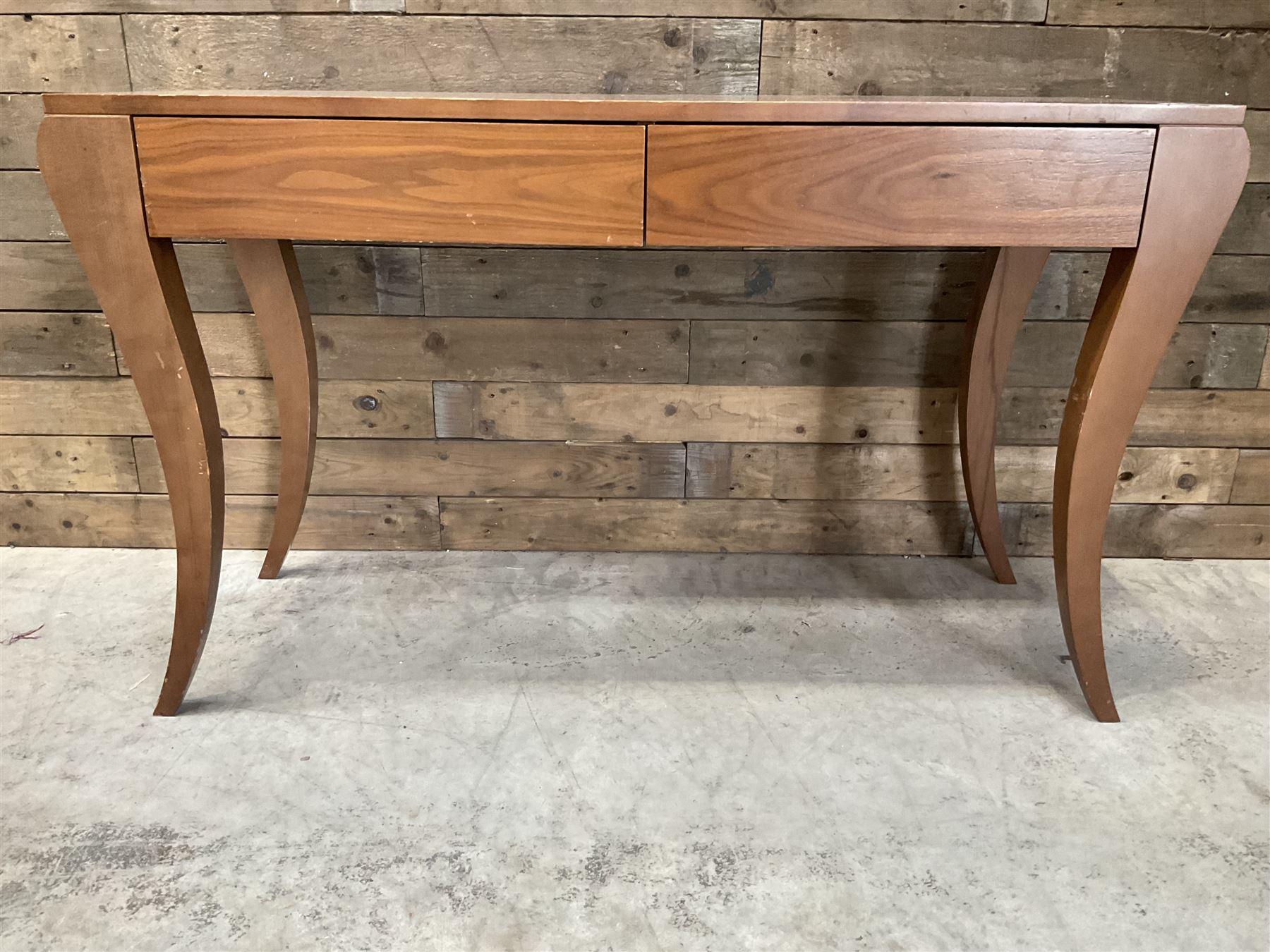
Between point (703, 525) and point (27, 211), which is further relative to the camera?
point (703, 525)

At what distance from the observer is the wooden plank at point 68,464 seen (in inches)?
64.4

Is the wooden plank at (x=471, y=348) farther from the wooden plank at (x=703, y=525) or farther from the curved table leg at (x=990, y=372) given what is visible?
A: the curved table leg at (x=990, y=372)

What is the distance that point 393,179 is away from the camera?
0.98m

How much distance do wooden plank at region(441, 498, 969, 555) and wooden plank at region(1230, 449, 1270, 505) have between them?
0.50 m

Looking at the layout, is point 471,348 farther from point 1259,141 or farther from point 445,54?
point 1259,141

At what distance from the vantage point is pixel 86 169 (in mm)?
991

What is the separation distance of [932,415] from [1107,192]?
2.13ft

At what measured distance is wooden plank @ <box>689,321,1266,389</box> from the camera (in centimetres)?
156

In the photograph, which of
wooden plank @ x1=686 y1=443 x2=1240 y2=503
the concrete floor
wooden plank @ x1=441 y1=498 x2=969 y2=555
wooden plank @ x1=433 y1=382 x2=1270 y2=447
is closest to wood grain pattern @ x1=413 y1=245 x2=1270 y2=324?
wooden plank @ x1=433 y1=382 x2=1270 y2=447

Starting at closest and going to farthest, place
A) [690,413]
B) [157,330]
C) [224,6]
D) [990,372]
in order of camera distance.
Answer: [157,330]
[224,6]
[990,372]
[690,413]

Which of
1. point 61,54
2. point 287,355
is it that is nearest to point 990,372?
point 287,355

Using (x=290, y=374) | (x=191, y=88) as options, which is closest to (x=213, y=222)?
(x=290, y=374)

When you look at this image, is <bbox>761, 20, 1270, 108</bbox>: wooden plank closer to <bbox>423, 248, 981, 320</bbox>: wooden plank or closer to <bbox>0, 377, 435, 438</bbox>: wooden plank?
<bbox>423, 248, 981, 320</bbox>: wooden plank

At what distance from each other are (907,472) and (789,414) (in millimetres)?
250
